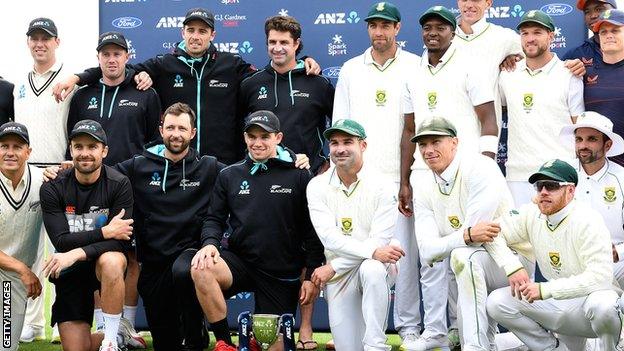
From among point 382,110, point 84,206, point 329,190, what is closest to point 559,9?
point 382,110

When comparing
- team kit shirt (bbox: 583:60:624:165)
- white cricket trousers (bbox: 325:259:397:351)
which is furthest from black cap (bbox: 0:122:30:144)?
team kit shirt (bbox: 583:60:624:165)

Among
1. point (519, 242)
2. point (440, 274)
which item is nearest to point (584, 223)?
point (519, 242)

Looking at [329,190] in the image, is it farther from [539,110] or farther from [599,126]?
[599,126]

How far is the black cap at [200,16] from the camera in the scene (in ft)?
28.4

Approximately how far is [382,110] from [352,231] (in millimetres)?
1157

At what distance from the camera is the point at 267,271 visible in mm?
7758

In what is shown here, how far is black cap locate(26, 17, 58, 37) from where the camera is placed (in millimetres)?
8789

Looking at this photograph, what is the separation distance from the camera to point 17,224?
7941 mm

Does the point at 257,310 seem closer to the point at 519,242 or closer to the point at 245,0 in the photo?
the point at 519,242

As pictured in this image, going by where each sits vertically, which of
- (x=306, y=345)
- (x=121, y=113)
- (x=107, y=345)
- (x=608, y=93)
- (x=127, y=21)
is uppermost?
(x=127, y=21)

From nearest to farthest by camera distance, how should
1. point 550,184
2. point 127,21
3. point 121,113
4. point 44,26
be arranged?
point 550,184, point 121,113, point 44,26, point 127,21

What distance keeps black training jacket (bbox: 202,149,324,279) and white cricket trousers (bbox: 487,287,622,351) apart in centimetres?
140

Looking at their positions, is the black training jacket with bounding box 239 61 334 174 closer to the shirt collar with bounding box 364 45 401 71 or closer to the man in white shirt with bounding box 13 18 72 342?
the shirt collar with bounding box 364 45 401 71

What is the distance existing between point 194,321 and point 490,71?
114 inches
